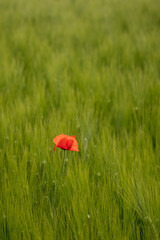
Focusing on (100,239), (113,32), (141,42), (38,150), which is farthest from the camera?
(113,32)

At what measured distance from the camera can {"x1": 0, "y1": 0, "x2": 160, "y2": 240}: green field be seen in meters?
0.64

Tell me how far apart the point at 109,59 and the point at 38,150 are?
1.32m

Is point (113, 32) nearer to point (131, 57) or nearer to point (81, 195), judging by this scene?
point (131, 57)

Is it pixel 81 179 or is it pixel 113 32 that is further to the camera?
pixel 113 32

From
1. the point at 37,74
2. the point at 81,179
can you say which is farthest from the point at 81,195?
the point at 37,74

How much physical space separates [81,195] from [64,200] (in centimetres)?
8

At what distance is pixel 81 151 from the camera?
0.89 m

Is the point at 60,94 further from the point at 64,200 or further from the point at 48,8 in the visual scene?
the point at 48,8

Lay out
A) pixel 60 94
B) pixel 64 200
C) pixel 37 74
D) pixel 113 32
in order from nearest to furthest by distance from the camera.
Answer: pixel 64 200
pixel 60 94
pixel 37 74
pixel 113 32

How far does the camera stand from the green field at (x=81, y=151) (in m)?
0.64

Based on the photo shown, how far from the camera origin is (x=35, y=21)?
311 centimetres

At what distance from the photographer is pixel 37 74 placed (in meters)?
1.71

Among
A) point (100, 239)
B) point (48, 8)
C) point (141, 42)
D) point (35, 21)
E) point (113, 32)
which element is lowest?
point (100, 239)

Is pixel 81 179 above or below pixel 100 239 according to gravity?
above
